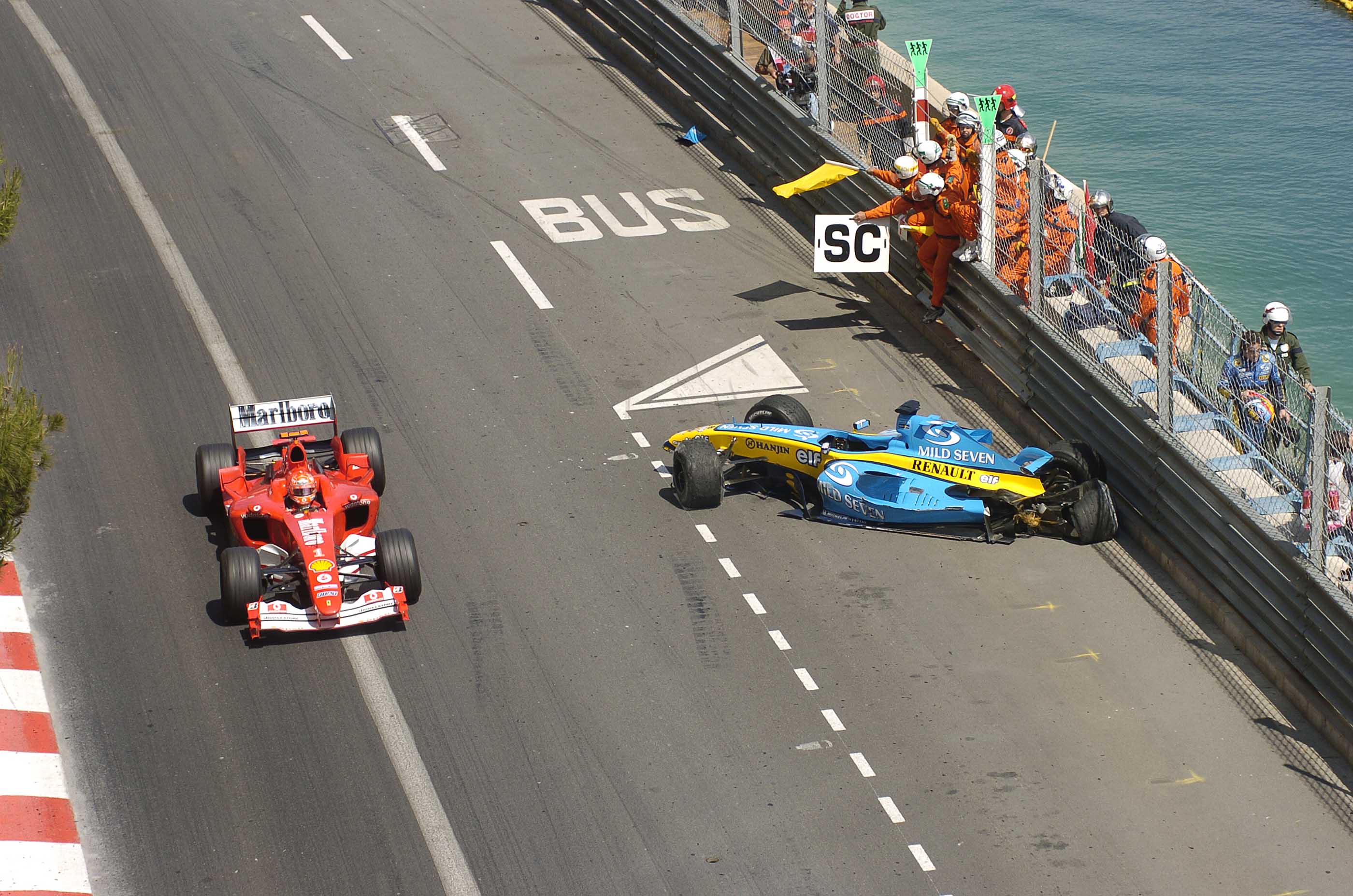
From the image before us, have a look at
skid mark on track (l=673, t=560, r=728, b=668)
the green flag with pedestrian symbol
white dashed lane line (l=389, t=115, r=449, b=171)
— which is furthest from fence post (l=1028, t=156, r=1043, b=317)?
white dashed lane line (l=389, t=115, r=449, b=171)

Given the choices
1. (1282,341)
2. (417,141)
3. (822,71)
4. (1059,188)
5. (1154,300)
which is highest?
(822,71)

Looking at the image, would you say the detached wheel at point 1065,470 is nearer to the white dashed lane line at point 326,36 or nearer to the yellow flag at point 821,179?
the yellow flag at point 821,179

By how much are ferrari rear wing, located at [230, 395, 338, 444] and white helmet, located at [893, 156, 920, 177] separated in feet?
21.4

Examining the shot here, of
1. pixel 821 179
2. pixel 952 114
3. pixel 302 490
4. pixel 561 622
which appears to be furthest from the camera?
pixel 821 179

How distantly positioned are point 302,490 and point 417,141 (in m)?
9.17

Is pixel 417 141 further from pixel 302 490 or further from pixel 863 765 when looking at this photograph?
pixel 863 765

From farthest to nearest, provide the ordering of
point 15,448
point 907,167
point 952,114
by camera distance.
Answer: point 952,114 < point 907,167 < point 15,448

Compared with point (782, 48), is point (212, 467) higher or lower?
lower

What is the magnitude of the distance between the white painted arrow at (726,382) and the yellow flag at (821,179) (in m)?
2.25

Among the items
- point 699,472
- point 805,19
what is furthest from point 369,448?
point 805,19

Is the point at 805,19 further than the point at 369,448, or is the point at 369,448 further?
the point at 805,19

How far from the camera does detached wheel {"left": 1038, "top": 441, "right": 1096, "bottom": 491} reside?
44.4 feet

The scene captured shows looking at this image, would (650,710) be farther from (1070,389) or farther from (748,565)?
(1070,389)

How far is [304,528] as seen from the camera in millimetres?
12008
